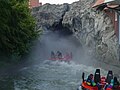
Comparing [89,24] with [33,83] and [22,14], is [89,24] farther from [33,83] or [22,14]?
[33,83]

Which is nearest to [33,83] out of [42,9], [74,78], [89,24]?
[74,78]

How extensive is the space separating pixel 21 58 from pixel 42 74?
10.3 metres

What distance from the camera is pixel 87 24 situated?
4431 cm

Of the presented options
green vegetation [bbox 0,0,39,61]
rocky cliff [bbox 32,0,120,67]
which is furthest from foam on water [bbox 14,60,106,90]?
rocky cliff [bbox 32,0,120,67]

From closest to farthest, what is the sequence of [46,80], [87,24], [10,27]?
[46,80] → [10,27] → [87,24]

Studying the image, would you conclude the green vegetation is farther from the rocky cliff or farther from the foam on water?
the rocky cliff

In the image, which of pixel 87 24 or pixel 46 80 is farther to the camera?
pixel 87 24

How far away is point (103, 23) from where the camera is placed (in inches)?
1523

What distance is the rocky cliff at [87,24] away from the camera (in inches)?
1453

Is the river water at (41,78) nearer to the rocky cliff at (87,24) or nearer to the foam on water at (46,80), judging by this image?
the foam on water at (46,80)

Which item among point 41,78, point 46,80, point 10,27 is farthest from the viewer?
point 41,78

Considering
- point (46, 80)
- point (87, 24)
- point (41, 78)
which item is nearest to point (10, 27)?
point (41, 78)

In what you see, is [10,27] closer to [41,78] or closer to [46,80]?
[41,78]

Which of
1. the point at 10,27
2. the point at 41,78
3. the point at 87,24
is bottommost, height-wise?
the point at 41,78
